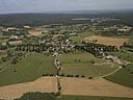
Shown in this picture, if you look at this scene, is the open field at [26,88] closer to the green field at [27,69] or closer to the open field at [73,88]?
the open field at [73,88]

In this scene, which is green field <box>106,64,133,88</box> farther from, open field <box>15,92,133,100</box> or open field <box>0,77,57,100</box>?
open field <box>0,77,57,100</box>

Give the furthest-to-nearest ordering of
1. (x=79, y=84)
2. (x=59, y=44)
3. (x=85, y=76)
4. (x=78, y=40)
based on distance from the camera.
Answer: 1. (x=78, y=40)
2. (x=59, y=44)
3. (x=85, y=76)
4. (x=79, y=84)

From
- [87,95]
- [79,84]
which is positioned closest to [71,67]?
[79,84]

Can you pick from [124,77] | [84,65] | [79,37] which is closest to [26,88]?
[124,77]

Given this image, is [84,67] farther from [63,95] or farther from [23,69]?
[63,95]

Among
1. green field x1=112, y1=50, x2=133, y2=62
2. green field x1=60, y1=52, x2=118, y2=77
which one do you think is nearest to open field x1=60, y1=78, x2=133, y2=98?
green field x1=60, y1=52, x2=118, y2=77

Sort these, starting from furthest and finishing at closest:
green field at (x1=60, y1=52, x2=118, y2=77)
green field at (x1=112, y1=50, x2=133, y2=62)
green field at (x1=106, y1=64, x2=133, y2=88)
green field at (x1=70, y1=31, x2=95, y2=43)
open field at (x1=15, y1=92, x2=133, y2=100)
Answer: green field at (x1=70, y1=31, x2=95, y2=43)
green field at (x1=112, y1=50, x2=133, y2=62)
green field at (x1=60, y1=52, x2=118, y2=77)
green field at (x1=106, y1=64, x2=133, y2=88)
open field at (x1=15, y1=92, x2=133, y2=100)
